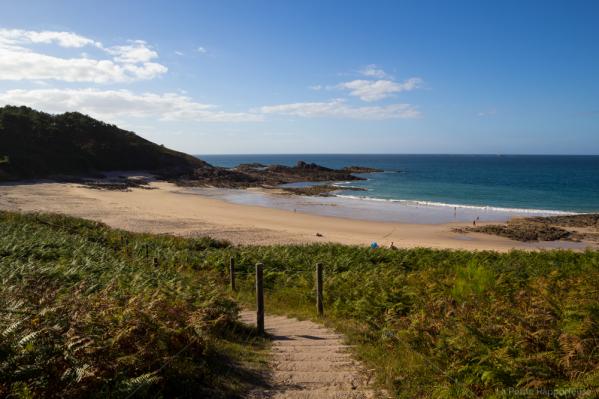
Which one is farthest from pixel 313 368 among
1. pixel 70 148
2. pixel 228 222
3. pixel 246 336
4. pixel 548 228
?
pixel 70 148

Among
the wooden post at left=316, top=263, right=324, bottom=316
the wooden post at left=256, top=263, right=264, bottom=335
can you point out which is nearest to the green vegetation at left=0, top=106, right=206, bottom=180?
the wooden post at left=316, top=263, right=324, bottom=316

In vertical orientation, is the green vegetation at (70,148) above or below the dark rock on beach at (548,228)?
above

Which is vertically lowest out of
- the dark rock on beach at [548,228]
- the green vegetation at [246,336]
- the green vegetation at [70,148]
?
the dark rock on beach at [548,228]

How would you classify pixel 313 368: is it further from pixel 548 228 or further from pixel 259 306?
pixel 548 228

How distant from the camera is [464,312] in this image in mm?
6875

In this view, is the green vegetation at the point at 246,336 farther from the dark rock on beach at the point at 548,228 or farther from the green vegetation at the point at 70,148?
the green vegetation at the point at 70,148

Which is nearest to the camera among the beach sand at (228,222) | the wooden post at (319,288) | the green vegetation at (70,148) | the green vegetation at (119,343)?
the green vegetation at (119,343)

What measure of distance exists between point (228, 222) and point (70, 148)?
49.5 meters

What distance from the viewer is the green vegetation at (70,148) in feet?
200

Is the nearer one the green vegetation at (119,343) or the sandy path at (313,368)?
the green vegetation at (119,343)

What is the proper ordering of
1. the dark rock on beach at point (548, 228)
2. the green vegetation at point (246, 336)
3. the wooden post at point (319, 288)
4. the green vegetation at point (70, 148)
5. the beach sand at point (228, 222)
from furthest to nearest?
the green vegetation at point (70, 148) < the dark rock on beach at point (548, 228) < the beach sand at point (228, 222) < the wooden post at point (319, 288) < the green vegetation at point (246, 336)

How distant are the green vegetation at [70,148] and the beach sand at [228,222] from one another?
39.3ft

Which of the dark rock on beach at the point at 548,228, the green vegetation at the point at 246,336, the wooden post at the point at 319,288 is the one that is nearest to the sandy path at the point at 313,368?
the green vegetation at the point at 246,336

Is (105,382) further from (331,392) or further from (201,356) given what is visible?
(331,392)
